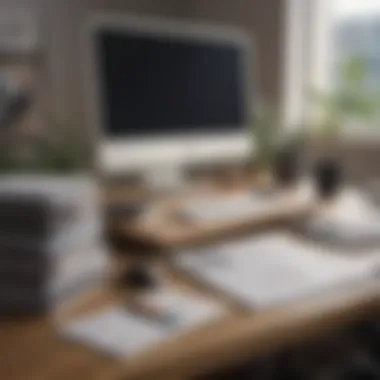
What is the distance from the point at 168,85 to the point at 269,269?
821mm

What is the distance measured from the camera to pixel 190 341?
89 centimetres

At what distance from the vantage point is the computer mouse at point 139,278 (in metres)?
1.13

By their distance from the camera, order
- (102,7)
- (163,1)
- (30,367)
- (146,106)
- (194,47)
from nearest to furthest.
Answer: (30,367), (146,106), (194,47), (102,7), (163,1)

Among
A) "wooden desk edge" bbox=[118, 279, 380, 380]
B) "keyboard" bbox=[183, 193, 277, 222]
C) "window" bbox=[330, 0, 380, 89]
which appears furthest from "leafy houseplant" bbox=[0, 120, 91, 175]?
"window" bbox=[330, 0, 380, 89]

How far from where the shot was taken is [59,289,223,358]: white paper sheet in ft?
2.86

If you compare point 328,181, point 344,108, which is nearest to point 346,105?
point 344,108

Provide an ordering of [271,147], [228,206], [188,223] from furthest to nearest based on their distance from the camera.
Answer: [271,147] < [228,206] < [188,223]

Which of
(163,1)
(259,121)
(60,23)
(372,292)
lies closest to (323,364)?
(372,292)

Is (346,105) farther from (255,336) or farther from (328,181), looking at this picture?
(255,336)

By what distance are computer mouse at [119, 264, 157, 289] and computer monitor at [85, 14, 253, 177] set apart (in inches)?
22.1

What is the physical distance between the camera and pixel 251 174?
2.32 m

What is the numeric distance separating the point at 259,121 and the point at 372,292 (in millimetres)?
1340

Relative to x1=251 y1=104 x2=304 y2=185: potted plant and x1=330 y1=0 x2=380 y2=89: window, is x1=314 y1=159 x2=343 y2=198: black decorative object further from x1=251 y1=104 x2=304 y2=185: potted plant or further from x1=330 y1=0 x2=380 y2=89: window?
x1=330 y1=0 x2=380 y2=89: window

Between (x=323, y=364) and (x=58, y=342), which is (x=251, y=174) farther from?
(x=58, y=342)
